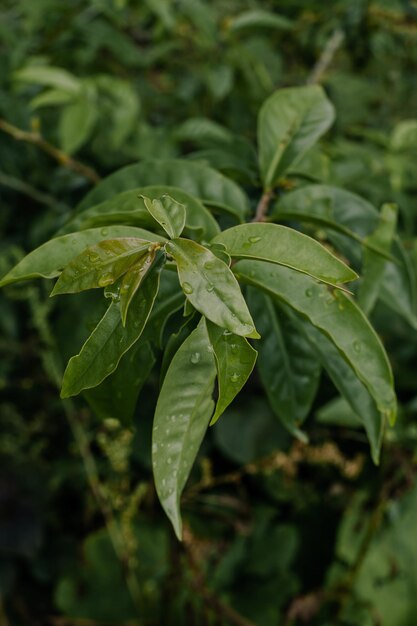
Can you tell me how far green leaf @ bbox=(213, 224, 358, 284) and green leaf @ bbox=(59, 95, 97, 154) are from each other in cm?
71

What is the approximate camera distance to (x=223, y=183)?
646mm

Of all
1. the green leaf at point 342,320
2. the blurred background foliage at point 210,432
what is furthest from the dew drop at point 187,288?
the blurred background foliage at point 210,432

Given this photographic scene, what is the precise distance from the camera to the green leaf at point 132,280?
1.41 feet

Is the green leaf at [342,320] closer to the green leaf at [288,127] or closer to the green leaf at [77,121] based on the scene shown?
the green leaf at [288,127]

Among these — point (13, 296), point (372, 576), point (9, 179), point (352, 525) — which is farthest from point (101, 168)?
point (372, 576)

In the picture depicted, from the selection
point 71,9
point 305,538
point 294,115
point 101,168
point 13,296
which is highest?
point 294,115

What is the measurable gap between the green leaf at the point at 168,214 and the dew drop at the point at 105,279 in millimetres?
48

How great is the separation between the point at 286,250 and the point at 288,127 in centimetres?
29

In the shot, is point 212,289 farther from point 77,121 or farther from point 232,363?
point 77,121

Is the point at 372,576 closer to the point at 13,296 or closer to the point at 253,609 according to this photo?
the point at 253,609

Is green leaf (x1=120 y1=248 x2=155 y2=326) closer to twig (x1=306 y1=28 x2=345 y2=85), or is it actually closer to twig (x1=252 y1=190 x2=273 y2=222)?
twig (x1=252 y1=190 x2=273 y2=222)

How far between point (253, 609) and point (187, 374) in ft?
3.85

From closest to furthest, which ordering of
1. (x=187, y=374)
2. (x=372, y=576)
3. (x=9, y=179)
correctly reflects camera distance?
(x=187, y=374) < (x=9, y=179) < (x=372, y=576)

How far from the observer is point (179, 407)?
17.9 inches
